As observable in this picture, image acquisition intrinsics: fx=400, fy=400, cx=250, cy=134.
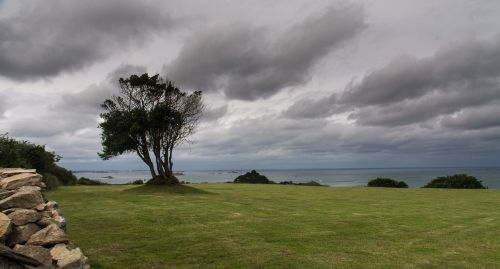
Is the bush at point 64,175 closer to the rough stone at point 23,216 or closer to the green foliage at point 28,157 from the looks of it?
the green foliage at point 28,157

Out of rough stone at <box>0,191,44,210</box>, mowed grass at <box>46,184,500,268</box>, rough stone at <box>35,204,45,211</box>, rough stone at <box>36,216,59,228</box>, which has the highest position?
rough stone at <box>0,191,44,210</box>

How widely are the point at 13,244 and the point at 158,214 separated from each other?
45.0 ft

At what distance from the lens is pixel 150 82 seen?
44.1 metres

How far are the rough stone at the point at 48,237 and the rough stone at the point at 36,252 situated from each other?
355 millimetres

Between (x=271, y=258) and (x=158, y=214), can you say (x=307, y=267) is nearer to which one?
(x=271, y=258)

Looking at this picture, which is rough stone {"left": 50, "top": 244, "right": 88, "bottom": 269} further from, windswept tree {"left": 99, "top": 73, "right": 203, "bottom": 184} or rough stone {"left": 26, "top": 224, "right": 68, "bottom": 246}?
windswept tree {"left": 99, "top": 73, "right": 203, "bottom": 184}

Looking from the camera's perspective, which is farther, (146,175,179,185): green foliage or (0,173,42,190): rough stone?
(146,175,179,185): green foliage

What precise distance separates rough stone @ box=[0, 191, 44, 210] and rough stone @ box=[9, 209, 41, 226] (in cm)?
44

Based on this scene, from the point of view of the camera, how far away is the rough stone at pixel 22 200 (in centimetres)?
966

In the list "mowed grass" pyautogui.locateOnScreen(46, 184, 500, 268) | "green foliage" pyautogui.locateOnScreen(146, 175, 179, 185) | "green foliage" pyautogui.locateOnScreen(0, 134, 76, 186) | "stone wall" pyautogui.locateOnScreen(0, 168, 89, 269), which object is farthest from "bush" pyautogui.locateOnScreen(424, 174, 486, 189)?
"stone wall" pyautogui.locateOnScreen(0, 168, 89, 269)

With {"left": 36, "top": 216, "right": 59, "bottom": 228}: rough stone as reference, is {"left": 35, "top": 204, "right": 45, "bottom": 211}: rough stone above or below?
above

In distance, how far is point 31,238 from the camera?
8.82 meters

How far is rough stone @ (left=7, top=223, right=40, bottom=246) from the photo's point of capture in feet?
28.3

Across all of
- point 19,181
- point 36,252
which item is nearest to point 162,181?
point 19,181
